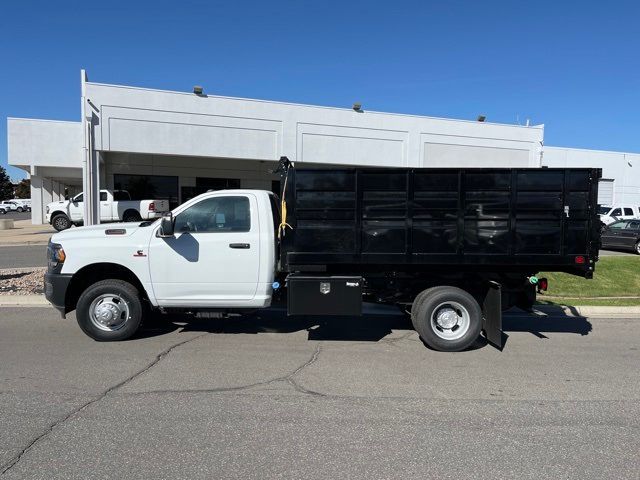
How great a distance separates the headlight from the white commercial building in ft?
57.3

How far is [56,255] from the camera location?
6.63 meters

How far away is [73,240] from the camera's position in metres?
6.62

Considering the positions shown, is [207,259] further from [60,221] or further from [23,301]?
[60,221]

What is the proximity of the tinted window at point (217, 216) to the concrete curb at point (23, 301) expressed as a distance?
4338mm

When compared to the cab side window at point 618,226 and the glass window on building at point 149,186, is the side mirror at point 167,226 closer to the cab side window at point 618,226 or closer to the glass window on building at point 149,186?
the cab side window at point 618,226

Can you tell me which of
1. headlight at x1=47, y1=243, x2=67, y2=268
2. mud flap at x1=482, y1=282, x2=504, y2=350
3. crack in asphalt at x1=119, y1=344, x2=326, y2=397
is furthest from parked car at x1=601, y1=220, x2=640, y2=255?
headlight at x1=47, y1=243, x2=67, y2=268

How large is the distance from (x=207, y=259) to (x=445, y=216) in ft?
10.3

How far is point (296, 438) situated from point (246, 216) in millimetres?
3503

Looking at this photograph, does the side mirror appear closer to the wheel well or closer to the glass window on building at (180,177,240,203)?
→ the wheel well

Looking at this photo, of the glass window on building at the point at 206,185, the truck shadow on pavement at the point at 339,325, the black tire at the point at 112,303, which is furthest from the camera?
the glass window on building at the point at 206,185

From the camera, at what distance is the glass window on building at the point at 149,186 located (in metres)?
28.2

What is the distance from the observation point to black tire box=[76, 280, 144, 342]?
21.6 ft

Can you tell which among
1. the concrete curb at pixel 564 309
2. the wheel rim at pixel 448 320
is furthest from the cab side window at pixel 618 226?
the wheel rim at pixel 448 320

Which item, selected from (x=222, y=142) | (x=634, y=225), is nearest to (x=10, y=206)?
(x=222, y=142)
